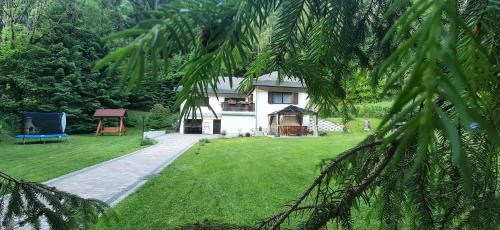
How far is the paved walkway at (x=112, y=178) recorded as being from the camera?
946 cm

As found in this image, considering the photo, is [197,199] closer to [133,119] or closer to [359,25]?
[359,25]

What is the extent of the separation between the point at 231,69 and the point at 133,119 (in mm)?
40675

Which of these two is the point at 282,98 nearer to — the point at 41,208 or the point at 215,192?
the point at 215,192

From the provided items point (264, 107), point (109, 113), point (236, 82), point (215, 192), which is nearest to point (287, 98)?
point (264, 107)

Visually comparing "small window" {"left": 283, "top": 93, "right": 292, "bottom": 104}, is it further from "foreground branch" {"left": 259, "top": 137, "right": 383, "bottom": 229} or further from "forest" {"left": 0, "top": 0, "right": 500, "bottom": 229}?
"foreground branch" {"left": 259, "top": 137, "right": 383, "bottom": 229}

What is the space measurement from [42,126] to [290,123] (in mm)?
20966

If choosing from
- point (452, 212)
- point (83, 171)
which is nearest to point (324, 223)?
point (452, 212)

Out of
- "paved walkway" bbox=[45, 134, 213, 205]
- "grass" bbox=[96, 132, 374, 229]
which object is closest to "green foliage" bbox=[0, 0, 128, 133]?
"paved walkway" bbox=[45, 134, 213, 205]

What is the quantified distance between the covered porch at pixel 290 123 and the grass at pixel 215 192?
17922 millimetres

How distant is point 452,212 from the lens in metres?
1.56

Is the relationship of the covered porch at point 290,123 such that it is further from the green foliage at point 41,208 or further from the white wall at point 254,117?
the green foliage at point 41,208

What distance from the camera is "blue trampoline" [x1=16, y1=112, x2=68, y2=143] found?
25.3 m

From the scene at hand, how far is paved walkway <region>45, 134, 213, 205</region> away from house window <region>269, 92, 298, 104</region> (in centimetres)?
2073

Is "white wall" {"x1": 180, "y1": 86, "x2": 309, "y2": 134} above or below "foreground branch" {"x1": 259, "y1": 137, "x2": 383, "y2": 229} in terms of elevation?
above
